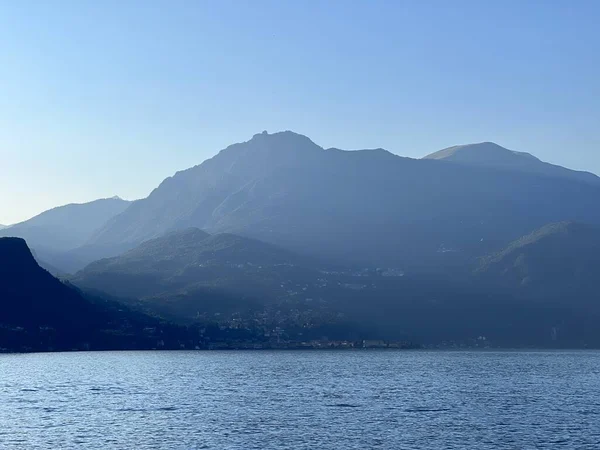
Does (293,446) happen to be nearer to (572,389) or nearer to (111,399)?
(111,399)

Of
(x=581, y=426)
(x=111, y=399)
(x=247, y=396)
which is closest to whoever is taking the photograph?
(x=581, y=426)

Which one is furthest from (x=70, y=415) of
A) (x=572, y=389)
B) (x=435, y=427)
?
(x=572, y=389)

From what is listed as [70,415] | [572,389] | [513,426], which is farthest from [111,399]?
[572,389]

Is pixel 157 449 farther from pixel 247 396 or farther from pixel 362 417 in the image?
pixel 247 396

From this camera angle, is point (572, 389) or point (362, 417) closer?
point (362, 417)

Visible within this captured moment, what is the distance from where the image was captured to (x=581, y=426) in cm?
13062

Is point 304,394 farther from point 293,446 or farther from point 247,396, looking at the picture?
point 293,446

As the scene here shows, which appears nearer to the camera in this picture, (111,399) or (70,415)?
(70,415)

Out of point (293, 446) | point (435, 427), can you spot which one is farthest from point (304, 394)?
point (293, 446)

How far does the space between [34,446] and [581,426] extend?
254 feet

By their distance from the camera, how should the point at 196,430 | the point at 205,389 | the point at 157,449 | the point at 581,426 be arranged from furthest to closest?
1. the point at 205,389
2. the point at 581,426
3. the point at 196,430
4. the point at 157,449

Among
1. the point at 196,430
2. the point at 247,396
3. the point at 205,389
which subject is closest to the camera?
the point at 196,430

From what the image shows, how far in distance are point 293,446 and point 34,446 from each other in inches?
1245

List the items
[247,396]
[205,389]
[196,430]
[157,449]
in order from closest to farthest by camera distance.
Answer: [157,449] → [196,430] → [247,396] → [205,389]
